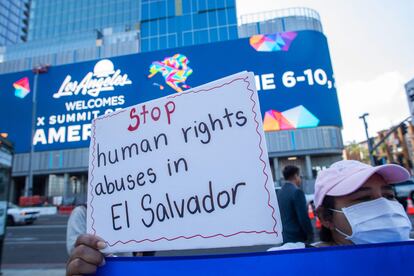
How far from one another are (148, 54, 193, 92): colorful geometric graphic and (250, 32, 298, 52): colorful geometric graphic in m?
8.07

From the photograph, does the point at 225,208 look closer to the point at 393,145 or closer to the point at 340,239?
the point at 340,239

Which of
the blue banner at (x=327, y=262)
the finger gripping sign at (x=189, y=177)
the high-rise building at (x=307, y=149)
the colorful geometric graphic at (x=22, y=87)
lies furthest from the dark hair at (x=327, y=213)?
the colorful geometric graphic at (x=22, y=87)

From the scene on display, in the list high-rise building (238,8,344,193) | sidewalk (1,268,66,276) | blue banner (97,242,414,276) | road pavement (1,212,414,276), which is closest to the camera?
blue banner (97,242,414,276)

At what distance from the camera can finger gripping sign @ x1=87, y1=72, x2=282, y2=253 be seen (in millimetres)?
1131

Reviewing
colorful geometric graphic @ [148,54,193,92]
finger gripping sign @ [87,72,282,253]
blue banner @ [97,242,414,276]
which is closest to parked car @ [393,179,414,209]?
blue banner @ [97,242,414,276]

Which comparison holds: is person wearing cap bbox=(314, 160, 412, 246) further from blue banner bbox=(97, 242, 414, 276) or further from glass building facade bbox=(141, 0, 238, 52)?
glass building facade bbox=(141, 0, 238, 52)

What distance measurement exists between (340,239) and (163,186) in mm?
1050

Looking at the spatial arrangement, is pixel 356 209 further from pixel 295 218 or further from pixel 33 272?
pixel 33 272

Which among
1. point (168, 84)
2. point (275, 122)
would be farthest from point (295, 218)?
point (168, 84)

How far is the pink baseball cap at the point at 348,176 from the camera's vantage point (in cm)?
148

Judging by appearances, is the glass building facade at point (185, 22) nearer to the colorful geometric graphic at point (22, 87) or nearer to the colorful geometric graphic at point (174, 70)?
the colorful geometric graphic at point (174, 70)

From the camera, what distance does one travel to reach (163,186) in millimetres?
1299

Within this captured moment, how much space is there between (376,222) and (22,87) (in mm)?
43418

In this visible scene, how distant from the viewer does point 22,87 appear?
3622cm
